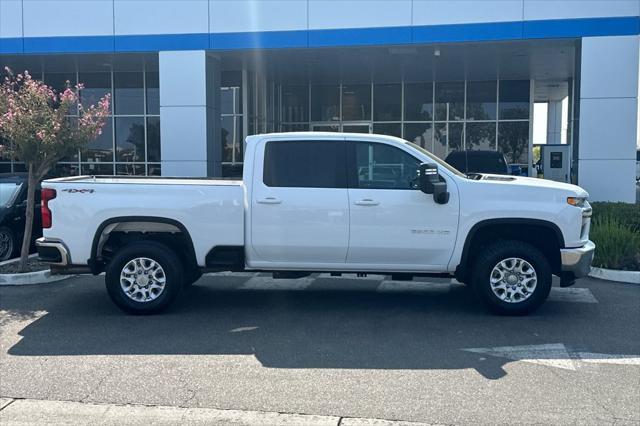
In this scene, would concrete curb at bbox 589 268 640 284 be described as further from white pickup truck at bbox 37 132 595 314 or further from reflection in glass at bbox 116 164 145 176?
reflection in glass at bbox 116 164 145 176

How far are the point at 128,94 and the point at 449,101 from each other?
34.0 feet

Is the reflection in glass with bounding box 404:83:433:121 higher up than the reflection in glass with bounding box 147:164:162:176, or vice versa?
the reflection in glass with bounding box 404:83:433:121

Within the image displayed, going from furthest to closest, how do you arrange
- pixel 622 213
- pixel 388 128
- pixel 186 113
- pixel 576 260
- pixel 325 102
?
pixel 325 102
pixel 388 128
pixel 186 113
pixel 622 213
pixel 576 260

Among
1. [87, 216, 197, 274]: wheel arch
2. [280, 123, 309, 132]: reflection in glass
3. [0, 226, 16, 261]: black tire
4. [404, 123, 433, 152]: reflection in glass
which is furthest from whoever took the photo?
[280, 123, 309, 132]: reflection in glass

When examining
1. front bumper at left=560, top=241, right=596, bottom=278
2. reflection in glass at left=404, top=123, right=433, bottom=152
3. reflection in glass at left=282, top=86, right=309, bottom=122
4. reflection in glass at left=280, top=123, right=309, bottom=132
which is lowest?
front bumper at left=560, top=241, right=596, bottom=278

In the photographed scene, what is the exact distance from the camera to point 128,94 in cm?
2047

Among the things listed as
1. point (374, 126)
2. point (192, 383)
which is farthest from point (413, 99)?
point (192, 383)

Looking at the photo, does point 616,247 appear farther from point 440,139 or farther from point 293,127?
point 293,127

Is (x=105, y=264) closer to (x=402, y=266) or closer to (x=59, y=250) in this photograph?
(x=59, y=250)

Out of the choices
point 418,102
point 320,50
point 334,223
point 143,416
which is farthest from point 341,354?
point 418,102

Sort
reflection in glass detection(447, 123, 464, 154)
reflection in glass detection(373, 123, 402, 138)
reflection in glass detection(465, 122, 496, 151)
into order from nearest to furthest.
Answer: reflection in glass detection(465, 122, 496, 151)
reflection in glass detection(447, 123, 464, 154)
reflection in glass detection(373, 123, 402, 138)

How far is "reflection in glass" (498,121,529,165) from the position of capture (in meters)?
22.2

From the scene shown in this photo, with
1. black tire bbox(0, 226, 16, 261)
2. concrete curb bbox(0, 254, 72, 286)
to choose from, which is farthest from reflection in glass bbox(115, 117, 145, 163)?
concrete curb bbox(0, 254, 72, 286)

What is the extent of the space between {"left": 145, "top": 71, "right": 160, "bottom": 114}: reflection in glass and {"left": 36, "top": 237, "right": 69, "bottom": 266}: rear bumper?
13.3 metres
